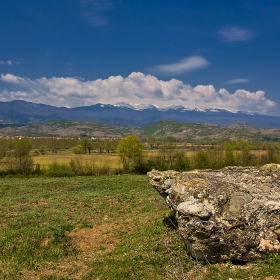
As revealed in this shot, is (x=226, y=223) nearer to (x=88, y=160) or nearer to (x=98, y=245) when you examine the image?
(x=98, y=245)

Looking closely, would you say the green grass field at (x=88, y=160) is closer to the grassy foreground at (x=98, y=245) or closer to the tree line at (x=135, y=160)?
the tree line at (x=135, y=160)

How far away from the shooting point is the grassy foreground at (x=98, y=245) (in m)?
11.3

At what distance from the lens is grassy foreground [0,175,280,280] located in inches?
443

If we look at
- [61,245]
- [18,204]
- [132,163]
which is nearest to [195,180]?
[61,245]

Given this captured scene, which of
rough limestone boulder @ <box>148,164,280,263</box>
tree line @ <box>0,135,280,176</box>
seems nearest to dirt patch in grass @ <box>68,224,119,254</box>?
rough limestone boulder @ <box>148,164,280,263</box>

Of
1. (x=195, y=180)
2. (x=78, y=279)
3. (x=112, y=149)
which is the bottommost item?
(x=112, y=149)

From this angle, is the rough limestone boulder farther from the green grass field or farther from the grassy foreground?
the green grass field

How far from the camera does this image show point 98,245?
52.4 ft

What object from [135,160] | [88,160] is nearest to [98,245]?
[135,160]

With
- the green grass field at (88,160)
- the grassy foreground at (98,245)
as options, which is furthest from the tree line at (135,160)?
the grassy foreground at (98,245)

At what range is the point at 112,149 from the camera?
477ft

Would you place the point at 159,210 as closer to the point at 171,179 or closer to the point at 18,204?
the point at 171,179

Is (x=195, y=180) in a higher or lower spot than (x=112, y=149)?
higher

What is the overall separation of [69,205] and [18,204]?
5.49 metres
